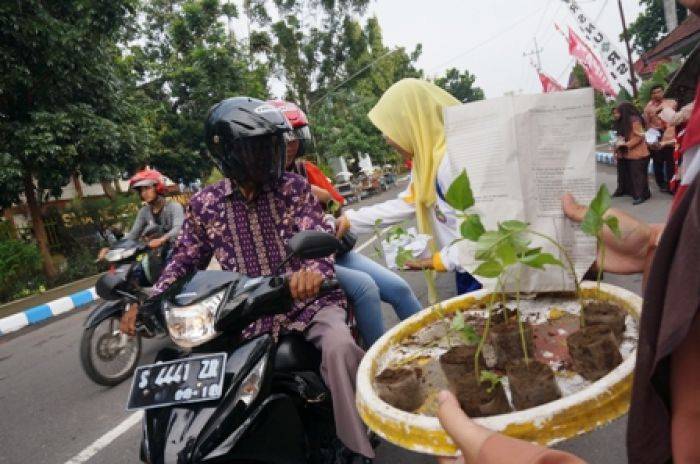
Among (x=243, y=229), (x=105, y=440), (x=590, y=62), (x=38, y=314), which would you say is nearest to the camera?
(x=243, y=229)

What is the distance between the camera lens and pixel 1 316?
27.0 feet

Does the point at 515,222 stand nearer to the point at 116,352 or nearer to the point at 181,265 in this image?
the point at 181,265

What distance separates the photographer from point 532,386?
1.01 metres

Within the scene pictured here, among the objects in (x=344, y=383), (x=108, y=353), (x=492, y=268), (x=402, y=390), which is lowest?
(x=108, y=353)

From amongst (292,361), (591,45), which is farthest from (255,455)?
(591,45)

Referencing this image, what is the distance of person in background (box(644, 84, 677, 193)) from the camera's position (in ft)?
24.2

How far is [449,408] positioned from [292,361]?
88cm

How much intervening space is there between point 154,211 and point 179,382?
4167mm

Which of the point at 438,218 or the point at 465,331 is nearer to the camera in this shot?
the point at 465,331

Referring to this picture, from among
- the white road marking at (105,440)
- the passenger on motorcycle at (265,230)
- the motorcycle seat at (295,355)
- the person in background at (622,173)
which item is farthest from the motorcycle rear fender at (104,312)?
the person in background at (622,173)

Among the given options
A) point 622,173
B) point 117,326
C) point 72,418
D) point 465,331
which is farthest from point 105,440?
point 622,173

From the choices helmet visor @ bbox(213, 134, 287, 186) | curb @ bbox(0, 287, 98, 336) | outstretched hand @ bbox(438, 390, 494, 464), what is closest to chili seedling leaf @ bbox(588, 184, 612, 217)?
outstretched hand @ bbox(438, 390, 494, 464)

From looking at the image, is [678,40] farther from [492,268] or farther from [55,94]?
[492,268]

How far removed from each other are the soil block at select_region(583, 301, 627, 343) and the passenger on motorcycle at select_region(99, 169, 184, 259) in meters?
4.20
